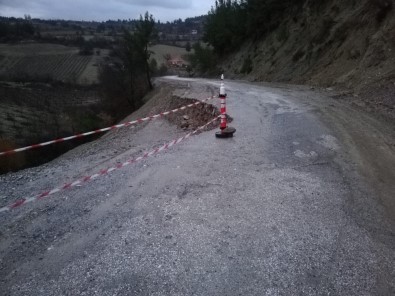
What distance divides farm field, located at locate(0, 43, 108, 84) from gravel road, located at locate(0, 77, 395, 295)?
85.4 metres

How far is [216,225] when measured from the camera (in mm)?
5227

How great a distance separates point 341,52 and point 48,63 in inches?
3902

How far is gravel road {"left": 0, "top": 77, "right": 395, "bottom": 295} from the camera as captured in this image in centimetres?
410

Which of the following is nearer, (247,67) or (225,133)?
(225,133)

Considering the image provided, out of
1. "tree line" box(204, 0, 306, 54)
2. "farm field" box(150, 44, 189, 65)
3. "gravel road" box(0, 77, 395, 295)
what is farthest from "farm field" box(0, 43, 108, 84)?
"gravel road" box(0, 77, 395, 295)

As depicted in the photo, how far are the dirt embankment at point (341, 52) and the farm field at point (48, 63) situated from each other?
6430 centimetres

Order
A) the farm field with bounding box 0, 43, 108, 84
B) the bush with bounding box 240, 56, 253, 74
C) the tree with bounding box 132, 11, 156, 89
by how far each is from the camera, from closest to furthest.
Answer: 1. the bush with bounding box 240, 56, 253, 74
2. the tree with bounding box 132, 11, 156, 89
3. the farm field with bounding box 0, 43, 108, 84

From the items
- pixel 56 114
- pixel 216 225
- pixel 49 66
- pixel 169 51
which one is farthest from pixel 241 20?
pixel 169 51

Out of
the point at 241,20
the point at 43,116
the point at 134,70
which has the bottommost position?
the point at 43,116

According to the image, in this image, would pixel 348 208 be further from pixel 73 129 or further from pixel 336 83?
pixel 73 129

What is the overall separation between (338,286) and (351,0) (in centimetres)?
2560

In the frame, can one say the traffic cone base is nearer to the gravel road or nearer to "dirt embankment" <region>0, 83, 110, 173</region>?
the gravel road

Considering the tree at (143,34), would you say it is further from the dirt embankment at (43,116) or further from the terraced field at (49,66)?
the terraced field at (49,66)

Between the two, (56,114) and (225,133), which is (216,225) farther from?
(56,114)
